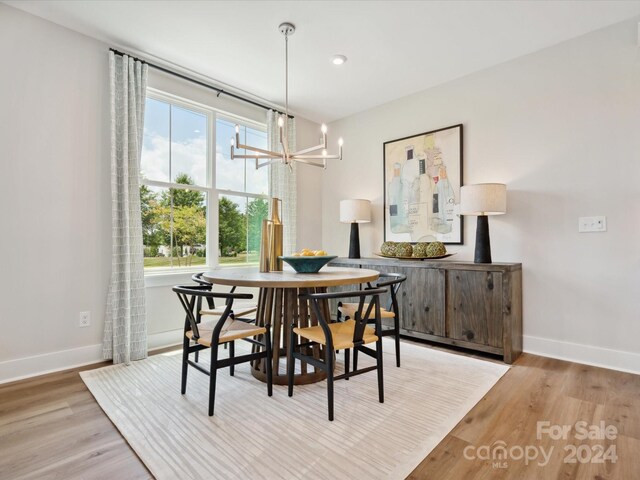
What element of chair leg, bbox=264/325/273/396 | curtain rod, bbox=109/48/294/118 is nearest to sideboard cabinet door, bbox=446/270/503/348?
chair leg, bbox=264/325/273/396

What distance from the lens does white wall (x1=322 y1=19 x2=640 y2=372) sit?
2.57 meters

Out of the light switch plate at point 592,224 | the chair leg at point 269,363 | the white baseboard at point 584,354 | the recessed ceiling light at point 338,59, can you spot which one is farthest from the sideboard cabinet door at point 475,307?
the recessed ceiling light at point 338,59

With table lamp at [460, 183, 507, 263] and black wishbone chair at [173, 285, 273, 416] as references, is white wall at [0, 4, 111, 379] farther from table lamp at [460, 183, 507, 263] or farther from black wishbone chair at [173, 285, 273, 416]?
table lamp at [460, 183, 507, 263]

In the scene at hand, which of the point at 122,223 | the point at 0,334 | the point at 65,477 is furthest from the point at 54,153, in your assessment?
the point at 65,477

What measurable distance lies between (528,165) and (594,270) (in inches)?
41.2

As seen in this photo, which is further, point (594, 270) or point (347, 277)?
point (594, 270)

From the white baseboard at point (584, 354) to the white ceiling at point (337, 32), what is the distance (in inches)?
102

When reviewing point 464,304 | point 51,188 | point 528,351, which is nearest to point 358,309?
point 464,304

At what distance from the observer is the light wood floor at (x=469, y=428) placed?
1.45 m

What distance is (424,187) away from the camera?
3.72m

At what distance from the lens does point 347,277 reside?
2104 millimetres

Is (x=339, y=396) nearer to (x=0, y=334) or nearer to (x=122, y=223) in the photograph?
(x=122, y=223)

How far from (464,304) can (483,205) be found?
89 centimetres

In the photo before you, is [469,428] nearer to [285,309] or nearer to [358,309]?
[358,309]
